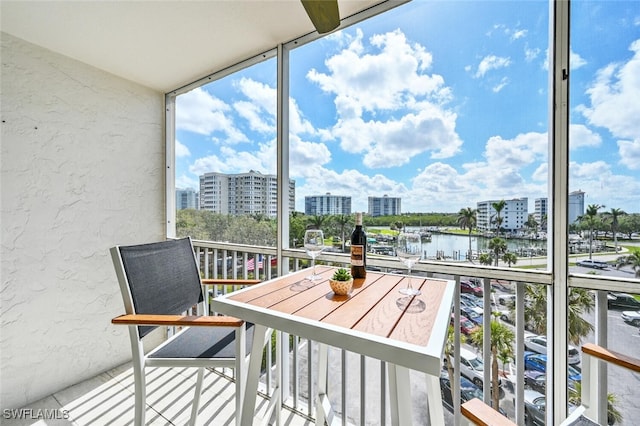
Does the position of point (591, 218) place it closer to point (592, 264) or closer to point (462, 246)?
point (592, 264)

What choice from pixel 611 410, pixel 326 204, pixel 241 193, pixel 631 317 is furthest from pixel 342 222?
pixel 611 410

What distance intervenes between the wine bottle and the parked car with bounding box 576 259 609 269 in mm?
944

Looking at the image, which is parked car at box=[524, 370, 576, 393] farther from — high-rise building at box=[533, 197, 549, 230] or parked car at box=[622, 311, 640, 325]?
high-rise building at box=[533, 197, 549, 230]

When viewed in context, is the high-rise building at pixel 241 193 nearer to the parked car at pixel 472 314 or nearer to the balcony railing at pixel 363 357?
the balcony railing at pixel 363 357

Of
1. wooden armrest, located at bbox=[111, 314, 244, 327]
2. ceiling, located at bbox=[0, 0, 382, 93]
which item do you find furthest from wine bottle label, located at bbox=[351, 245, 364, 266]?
ceiling, located at bbox=[0, 0, 382, 93]

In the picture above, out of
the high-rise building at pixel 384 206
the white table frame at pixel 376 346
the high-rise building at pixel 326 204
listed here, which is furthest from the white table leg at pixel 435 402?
the high-rise building at pixel 326 204

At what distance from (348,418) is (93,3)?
3.15 m

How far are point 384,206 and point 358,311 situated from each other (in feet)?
2.98

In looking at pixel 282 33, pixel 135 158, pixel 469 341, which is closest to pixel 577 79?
pixel 469 341

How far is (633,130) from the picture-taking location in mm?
1115

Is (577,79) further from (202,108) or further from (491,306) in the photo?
(202,108)

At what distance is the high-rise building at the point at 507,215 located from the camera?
134cm

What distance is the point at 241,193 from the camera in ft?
8.04

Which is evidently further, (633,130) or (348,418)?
(348,418)
